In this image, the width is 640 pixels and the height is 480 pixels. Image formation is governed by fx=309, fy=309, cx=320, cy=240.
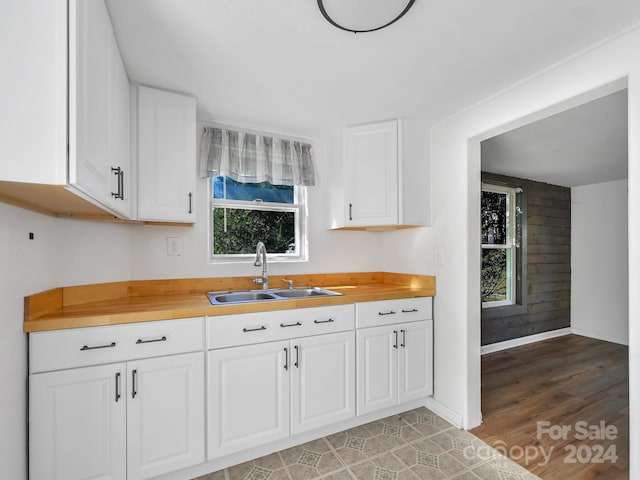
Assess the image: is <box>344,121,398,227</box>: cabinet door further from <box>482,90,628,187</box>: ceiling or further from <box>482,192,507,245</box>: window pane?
<box>482,192,507,245</box>: window pane

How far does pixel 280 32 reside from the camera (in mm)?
1416

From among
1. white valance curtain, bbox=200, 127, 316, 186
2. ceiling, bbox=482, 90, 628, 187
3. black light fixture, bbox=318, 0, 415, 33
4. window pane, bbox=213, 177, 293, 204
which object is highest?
black light fixture, bbox=318, 0, 415, 33

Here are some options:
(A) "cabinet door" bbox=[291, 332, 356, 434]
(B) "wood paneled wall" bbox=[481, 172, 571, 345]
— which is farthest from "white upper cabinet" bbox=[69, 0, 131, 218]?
(B) "wood paneled wall" bbox=[481, 172, 571, 345]

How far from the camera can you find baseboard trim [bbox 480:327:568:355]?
3.69 metres

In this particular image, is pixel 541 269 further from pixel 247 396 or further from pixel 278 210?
pixel 247 396

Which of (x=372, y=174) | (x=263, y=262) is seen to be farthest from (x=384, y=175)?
(x=263, y=262)

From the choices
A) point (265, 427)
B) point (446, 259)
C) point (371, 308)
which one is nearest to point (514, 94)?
point (446, 259)

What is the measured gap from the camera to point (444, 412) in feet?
7.52

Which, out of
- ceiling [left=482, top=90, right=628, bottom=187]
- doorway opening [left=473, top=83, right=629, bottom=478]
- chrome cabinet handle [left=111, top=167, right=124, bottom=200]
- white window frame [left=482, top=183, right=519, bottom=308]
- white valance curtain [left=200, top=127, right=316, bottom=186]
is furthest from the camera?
white window frame [left=482, top=183, right=519, bottom=308]

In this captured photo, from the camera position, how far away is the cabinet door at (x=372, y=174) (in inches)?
93.8

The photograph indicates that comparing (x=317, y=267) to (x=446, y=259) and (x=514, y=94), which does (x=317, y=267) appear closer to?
(x=446, y=259)

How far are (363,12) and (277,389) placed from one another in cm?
198

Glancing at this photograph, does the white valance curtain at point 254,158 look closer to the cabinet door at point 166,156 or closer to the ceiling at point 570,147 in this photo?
the cabinet door at point 166,156

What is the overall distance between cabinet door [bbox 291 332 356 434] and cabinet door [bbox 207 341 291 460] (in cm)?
7
